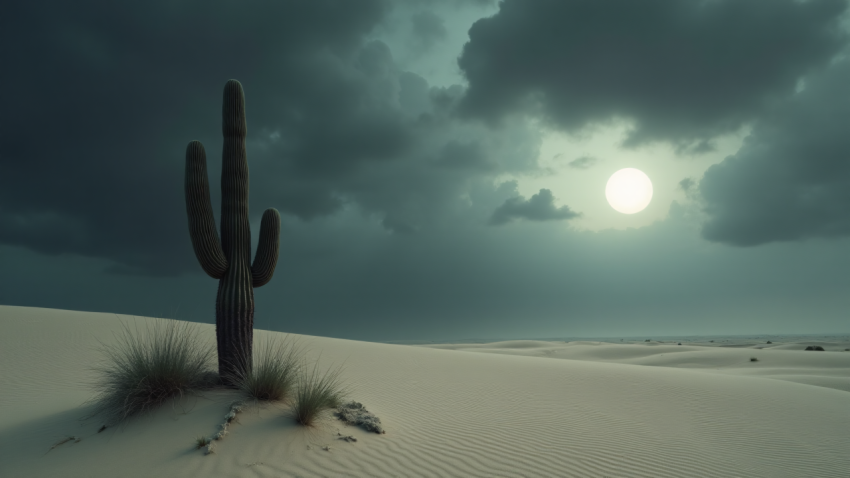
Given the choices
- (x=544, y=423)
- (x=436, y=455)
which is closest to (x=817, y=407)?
(x=544, y=423)

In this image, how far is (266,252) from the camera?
8.48 m

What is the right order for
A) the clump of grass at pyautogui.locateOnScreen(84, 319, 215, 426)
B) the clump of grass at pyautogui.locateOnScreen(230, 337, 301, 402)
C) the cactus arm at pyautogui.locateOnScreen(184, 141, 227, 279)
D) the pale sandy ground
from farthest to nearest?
the cactus arm at pyautogui.locateOnScreen(184, 141, 227, 279) < the clump of grass at pyautogui.locateOnScreen(230, 337, 301, 402) < the clump of grass at pyautogui.locateOnScreen(84, 319, 215, 426) < the pale sandy ground

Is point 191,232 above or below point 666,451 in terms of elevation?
above

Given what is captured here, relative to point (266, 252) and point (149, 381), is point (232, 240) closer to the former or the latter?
point (266, 252)

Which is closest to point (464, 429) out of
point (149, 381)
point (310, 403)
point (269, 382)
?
point (310, 403)

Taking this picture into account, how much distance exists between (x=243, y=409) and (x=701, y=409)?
9364 millimetres

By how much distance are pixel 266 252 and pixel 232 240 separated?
2.23 ft

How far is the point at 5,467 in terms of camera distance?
5180 millimetres

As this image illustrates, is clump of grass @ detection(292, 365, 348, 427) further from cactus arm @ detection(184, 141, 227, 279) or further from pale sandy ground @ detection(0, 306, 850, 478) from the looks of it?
cactus arm @ detection(184, 141, 227, 279)

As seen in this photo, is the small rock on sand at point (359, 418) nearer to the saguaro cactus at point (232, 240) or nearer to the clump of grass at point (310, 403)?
the clump of grass at point (310, 403)

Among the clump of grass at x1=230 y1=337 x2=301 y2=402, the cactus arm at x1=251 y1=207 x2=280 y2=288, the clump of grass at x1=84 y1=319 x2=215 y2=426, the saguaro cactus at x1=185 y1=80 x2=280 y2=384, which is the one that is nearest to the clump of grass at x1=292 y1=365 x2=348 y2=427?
the clump of grass at x1=230 y1=337 x2=301 y2=402

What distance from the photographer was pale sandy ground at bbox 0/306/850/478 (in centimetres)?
519

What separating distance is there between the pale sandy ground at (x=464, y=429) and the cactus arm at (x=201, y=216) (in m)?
2.33

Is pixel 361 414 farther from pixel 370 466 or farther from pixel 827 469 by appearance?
pixel 827 469
